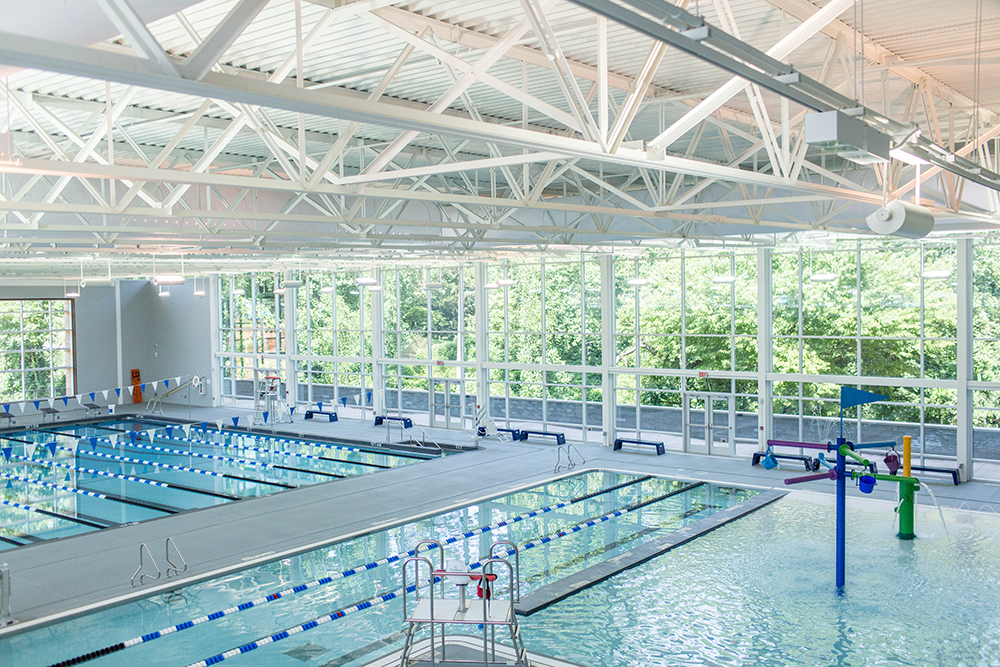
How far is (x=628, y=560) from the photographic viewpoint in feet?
37.0

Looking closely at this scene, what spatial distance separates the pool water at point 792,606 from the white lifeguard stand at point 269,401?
16.6 m

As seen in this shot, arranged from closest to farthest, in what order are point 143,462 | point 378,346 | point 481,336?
1. point 143,462
2. point 481,336
3. point 378,346

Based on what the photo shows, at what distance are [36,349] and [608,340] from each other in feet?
71.6

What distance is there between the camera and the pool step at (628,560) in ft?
32.0

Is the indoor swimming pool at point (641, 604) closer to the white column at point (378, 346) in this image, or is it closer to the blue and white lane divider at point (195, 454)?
the blue and white lane divider at point (195, 454)

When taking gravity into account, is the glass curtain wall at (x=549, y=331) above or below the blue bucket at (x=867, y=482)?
above

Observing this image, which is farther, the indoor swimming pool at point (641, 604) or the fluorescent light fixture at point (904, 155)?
the indoor swimming pool at point (641, 604)

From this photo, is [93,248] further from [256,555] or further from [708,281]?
[708,281]

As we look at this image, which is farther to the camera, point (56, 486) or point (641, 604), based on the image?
point (56, 486)

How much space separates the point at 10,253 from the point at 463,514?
1164 cm

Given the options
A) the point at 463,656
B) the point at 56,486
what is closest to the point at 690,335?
the point at 463,656

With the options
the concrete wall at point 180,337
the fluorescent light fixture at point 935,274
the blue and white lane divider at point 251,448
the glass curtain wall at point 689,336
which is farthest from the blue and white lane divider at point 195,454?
the fluorescent light fixture at point 935,274

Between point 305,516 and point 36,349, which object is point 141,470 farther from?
point 36,349

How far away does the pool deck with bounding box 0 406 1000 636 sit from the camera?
10.7 meters
